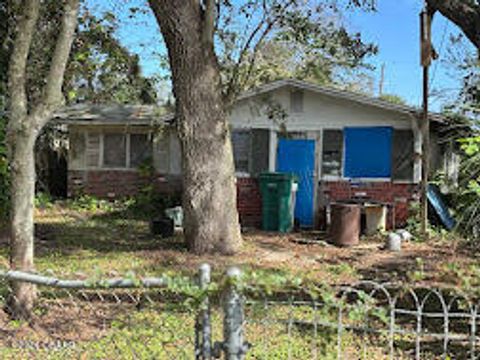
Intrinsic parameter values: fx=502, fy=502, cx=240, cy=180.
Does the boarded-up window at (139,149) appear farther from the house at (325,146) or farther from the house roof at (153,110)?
the house at (325,146)

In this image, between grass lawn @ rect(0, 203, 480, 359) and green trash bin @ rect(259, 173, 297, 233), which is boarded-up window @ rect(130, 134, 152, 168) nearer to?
grass lawn @ rect(0, 203, 480, 359)

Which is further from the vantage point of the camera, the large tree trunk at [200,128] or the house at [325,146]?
the house at [325,146]

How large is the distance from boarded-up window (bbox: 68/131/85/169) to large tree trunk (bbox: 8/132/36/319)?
41.1 ft

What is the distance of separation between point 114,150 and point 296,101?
685 cm

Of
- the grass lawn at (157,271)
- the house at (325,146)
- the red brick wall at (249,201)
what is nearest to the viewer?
the grass lawn at (157,271)

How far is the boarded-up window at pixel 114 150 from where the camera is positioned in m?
16.9

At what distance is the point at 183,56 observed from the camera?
898 centimetres

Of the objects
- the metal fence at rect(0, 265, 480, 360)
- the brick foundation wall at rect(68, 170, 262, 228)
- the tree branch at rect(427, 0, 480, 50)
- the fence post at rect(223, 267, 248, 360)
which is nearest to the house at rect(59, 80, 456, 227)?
the brick foundation wall at rect(68, 170, 262, 228)

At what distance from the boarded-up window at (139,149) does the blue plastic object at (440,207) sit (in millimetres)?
8758

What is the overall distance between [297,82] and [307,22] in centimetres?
182

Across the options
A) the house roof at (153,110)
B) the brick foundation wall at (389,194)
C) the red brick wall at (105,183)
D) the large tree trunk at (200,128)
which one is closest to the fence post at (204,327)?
the large tree trunk at (200,128)

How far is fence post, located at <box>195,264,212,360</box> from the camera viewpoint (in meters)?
2.56

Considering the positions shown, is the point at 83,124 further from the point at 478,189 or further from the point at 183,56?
the point at 478,189

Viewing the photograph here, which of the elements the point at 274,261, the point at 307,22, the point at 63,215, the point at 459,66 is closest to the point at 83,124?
the point at 63,215
